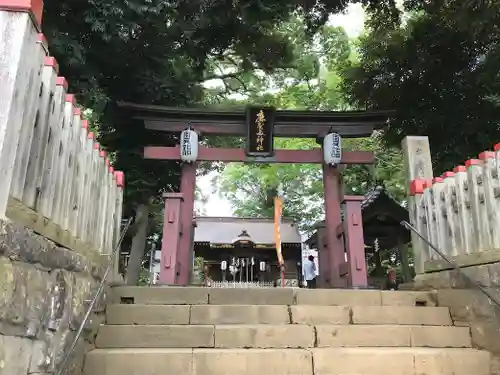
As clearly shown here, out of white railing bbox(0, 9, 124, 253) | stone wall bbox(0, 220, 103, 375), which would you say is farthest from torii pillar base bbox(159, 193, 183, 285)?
stone wall bbox(0, 220, 103, 375)

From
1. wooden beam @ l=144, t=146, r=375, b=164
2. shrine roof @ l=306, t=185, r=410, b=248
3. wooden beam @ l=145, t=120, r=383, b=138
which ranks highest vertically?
wooden beam @ l=145, t=120, r=383, b=138

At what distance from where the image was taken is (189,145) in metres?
8.90

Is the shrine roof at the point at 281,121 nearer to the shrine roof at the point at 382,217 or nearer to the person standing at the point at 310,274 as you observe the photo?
the shrine roof at the point at 382,217

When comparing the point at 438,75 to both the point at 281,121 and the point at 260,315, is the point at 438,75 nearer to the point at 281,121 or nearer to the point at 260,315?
the point at 281,121

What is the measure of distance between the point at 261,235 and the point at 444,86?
1111cm

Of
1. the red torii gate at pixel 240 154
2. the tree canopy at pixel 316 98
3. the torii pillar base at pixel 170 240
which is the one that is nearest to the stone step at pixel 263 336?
the torii pillar base at pixel 170 240

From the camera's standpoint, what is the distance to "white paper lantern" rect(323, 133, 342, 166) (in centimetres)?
896

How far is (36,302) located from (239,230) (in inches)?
709

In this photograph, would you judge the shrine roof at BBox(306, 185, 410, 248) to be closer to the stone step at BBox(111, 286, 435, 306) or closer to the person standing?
the person standing

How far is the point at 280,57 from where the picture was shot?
12.7m

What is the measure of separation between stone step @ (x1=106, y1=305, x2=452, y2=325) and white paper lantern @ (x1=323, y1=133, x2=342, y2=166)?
469cm

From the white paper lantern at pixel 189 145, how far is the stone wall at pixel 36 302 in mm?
5436

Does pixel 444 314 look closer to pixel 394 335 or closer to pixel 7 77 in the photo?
pixel 394 335

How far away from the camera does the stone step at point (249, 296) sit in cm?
496
